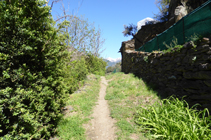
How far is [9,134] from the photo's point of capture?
2441 millimetres

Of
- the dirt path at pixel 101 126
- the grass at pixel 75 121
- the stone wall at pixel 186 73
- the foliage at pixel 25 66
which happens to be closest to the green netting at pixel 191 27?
the stone wall at pixel 186 73

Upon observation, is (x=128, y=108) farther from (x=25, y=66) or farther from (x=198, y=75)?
(x=25, y=66)

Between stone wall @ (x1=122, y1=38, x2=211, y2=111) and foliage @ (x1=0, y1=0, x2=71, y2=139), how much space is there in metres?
4.86

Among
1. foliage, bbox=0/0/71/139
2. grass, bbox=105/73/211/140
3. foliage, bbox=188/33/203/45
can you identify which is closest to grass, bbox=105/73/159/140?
grass, bbox=105/73/211/140

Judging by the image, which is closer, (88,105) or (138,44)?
(88,105)

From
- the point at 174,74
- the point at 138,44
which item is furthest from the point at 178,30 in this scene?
the point at 138,44

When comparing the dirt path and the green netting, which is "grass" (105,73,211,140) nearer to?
the dirt path

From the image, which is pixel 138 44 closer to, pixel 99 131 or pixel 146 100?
pixel 146 100

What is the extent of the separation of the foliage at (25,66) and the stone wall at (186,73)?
16.0 ft

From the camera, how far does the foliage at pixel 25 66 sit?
8.18ft

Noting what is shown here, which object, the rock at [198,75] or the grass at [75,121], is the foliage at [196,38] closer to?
the rock at [198,75]

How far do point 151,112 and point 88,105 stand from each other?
2.97 metres

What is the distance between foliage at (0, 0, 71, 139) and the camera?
249 centimetres

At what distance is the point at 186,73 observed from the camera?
4750 millimetres
